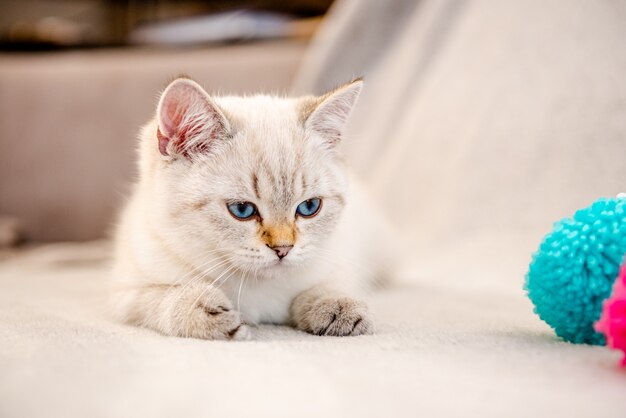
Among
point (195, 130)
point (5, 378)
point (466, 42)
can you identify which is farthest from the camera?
point (466, 42)

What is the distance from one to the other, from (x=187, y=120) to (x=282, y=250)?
0.37 meters

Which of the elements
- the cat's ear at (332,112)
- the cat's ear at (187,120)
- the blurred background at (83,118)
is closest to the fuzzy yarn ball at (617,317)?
the cat's ear at (332,112)

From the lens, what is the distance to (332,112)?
155 cm

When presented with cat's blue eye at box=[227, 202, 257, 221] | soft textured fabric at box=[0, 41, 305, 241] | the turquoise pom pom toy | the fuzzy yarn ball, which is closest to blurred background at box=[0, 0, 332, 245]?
soft textured fabric at box=[0, 41, 305, 241]

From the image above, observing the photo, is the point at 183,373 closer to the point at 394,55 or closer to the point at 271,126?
the point at 271,126

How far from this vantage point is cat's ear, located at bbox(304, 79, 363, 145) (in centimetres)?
149

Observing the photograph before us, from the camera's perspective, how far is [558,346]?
1192 mm

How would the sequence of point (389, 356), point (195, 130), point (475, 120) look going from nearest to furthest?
point (389, 356) < point (195, 130) < point (475, 120)

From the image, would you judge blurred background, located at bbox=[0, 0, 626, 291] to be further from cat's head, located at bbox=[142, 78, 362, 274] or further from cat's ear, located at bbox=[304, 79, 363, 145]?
cat's head, located at bbox=[142, 78, 362, 274]

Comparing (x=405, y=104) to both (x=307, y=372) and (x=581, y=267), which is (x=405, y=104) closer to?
(x=581, y=267)

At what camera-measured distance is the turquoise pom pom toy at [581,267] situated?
44.9 inches

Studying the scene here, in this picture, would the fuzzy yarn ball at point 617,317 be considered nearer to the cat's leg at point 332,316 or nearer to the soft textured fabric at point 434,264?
the soft textured fabric at point 434,264

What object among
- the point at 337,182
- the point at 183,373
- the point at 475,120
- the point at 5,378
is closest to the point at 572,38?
the point at 475,120

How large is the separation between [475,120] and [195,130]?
128 cm
